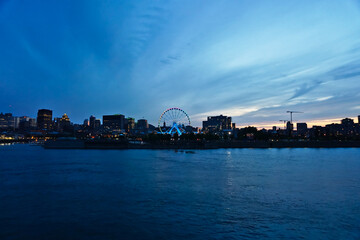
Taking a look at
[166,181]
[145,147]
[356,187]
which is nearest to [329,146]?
[145,147]

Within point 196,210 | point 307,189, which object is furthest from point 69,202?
point 307,189

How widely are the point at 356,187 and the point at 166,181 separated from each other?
2809 cm

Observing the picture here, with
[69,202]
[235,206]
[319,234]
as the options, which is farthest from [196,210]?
[69,202]

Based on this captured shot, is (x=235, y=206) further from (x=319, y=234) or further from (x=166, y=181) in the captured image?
(x=166, y=181)

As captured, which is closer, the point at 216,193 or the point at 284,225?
the point at 284,225

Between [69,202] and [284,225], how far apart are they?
2165 cm

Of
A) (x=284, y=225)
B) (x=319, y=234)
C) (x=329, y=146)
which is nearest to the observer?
(x=319, y=234)

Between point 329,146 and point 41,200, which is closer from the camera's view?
point 41,200

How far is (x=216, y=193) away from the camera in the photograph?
104ft

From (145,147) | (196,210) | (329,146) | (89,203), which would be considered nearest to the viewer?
(196,210)

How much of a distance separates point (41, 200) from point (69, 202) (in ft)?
12.0

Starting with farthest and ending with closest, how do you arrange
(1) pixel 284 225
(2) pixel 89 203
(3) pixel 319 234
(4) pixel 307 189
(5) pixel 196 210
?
(4) pixel 307 189 < (2) pixel 89 203 < (5) pixel 196 210 < (1) pixel 284 225 < (3) pixel 319 234

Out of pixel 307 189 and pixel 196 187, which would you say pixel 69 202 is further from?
pixel 307 189

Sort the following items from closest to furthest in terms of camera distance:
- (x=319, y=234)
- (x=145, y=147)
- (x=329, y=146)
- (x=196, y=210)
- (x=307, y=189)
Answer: (x=319, y=234) < (x=196, y=210) < (x=307, y=189) < (x=145, y=147) < (x=329, y=146)
